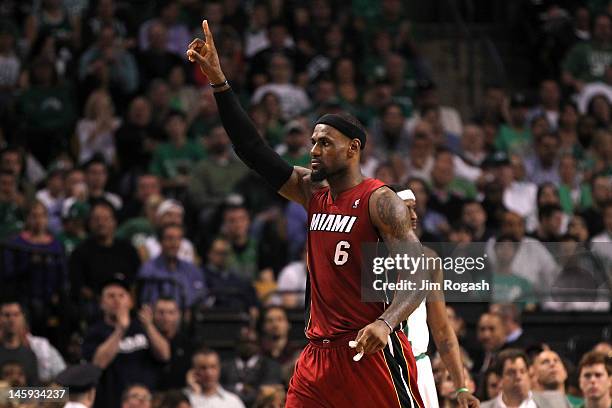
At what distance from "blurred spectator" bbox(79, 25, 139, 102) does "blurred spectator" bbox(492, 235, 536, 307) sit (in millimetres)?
5344

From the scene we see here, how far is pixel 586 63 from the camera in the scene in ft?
59.7

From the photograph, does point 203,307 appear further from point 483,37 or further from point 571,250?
point 483,37

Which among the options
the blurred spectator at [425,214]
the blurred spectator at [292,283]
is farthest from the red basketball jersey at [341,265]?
the blurred spectator at [425,214]

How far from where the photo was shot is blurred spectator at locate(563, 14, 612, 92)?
18172mm

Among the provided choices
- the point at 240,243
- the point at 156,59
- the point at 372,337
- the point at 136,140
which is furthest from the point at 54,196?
the point at 372,337

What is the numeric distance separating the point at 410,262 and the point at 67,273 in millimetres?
6150

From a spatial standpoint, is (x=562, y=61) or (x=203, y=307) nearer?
(x=203, y=307)

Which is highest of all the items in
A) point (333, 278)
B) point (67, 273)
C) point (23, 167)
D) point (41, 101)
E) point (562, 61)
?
point (562, 61)

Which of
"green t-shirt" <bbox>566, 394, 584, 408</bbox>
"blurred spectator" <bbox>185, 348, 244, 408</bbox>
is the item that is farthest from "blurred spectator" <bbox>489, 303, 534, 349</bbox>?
"blurred spectator" <bbox>185, 348, 244, 408</bbox>

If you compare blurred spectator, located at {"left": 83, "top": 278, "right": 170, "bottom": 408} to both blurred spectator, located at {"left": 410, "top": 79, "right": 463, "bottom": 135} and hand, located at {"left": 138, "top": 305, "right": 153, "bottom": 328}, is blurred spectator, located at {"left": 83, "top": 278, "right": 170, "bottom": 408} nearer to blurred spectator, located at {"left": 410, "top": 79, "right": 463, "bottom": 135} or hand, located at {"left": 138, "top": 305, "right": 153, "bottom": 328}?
hand, located at {"left": 138, "top": 305, "right": 153, "bottom": 328}

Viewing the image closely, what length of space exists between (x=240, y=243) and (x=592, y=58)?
21.9 feet

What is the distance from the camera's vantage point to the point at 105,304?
11.9m

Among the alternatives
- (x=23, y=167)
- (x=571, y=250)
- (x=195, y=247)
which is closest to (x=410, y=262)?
(x=571, y=250)

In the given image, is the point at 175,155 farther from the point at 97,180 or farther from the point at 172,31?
the point at 172,31
